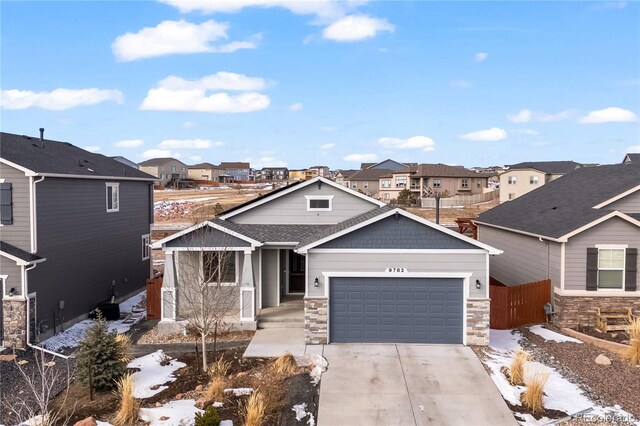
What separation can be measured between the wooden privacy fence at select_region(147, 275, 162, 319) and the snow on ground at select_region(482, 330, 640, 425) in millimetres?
11113

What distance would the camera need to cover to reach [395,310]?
14734 mm

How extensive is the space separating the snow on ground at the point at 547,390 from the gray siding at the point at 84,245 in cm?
1380

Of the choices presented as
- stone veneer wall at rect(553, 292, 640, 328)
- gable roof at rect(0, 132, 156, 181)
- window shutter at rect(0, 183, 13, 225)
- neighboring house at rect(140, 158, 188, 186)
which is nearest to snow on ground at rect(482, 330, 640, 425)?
stone veneer wall at rect(553, 292, 640, 328)

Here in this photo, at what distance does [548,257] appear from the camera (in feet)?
57.3

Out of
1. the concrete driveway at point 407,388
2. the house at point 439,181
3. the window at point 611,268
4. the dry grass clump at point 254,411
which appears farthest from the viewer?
the house at point 439,181

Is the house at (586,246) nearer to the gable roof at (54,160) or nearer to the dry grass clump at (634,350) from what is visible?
the dry grass clump at (634,350)

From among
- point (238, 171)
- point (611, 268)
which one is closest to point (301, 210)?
point (611, 268)

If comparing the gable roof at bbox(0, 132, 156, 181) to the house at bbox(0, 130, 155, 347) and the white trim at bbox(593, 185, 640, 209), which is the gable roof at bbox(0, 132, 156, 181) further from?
the white trim at bbox(593, 185, 640, 209)

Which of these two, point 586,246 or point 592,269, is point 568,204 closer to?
point 586,246

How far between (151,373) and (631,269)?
604 inches

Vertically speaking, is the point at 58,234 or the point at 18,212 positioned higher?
the point at 18,212

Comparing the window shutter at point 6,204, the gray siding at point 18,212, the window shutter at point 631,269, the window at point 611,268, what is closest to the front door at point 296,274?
the gray siding at point 18,212

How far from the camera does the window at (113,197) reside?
65.8 ft

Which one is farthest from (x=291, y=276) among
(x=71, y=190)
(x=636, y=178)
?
(x=636, y=178)
